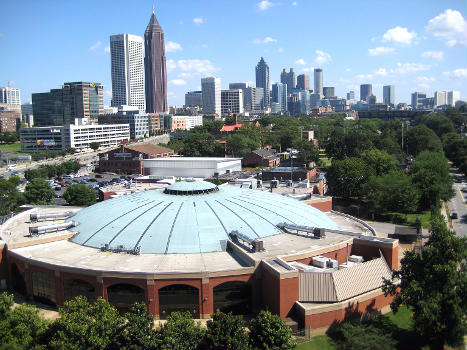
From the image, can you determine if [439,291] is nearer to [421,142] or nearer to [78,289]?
[78,289]

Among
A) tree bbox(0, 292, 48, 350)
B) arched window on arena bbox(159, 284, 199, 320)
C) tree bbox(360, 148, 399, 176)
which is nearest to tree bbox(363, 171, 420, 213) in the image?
tree bbox(360, 148, 399, 176)

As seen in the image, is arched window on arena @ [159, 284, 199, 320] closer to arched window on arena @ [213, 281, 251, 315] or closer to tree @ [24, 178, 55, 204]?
arched window on arena @ [213, 281, 251, 315]

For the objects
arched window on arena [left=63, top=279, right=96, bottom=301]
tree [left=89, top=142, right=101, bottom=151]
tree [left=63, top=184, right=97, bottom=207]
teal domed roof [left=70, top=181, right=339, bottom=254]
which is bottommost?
arched window on arena [left=63, top=279, right=96, bottom=301]

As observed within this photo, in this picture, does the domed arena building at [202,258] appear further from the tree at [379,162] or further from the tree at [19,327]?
the tree at [379,162]

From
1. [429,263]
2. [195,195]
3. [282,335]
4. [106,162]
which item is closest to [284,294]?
[282,335]

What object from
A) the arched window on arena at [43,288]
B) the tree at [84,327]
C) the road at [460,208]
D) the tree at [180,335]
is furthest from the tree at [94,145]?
the tree at [180,335]

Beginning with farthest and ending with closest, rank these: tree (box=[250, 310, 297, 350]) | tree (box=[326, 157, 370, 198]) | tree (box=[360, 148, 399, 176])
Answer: tree (box=[360, 148, 399, 176]) → tree (box=[326, 157, 370, 198]) → tree (box=[250, 310, 297, 350])
